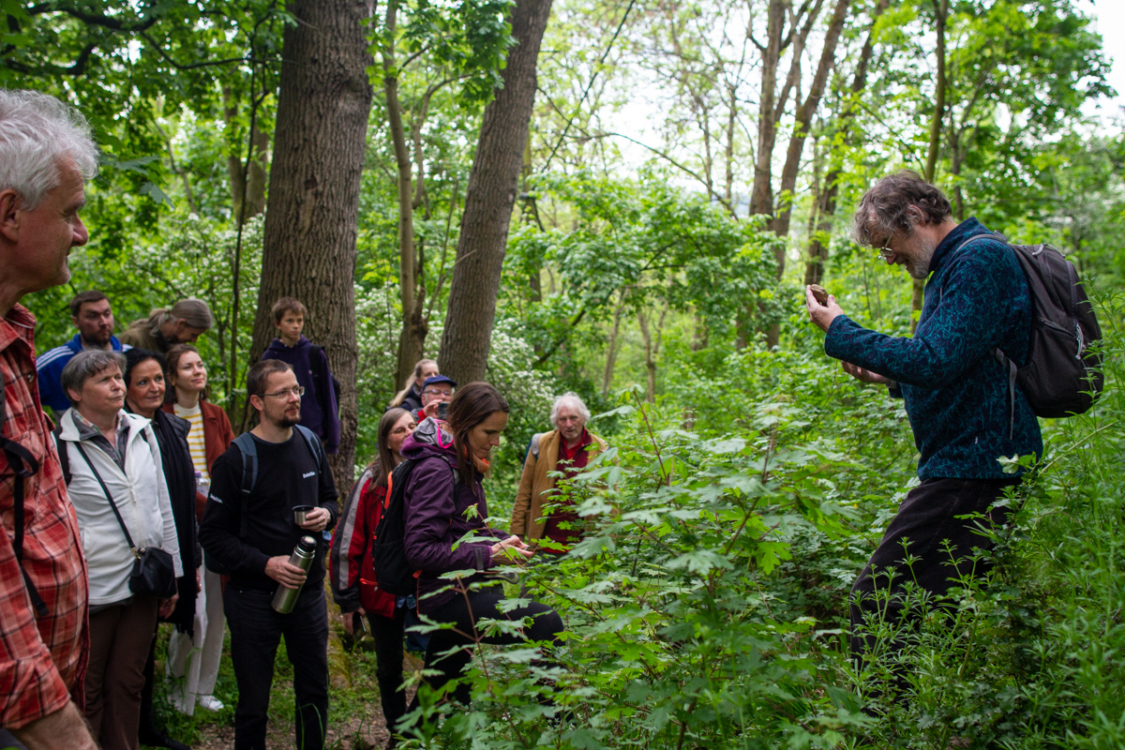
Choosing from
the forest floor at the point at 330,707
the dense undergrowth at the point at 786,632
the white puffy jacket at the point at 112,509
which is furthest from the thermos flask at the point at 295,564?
the dense undergrowth at the point at 786,632

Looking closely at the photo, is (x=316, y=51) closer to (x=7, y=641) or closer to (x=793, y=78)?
(x=7, y=641)

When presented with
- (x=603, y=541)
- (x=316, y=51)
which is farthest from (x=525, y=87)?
(x=603, y=541)

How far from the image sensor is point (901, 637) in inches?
96.7

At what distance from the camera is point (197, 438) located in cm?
511

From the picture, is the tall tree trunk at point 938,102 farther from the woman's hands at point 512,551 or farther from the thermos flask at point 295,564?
the thermos flask at point 295,564

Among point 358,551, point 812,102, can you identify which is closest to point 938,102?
point 358,551

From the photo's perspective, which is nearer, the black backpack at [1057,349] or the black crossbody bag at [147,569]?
the black backpack at [1057,349]

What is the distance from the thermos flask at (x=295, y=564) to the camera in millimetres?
3689

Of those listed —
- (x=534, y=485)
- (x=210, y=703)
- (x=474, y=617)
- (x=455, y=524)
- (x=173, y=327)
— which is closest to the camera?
(x=474, y=617)

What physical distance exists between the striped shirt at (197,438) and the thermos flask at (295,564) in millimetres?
1568

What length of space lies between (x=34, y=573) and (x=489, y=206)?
7.13 meters

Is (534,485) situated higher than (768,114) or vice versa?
(768,114)

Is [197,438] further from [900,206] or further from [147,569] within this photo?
→ [900,206]

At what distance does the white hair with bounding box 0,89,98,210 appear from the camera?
5.34 feet
